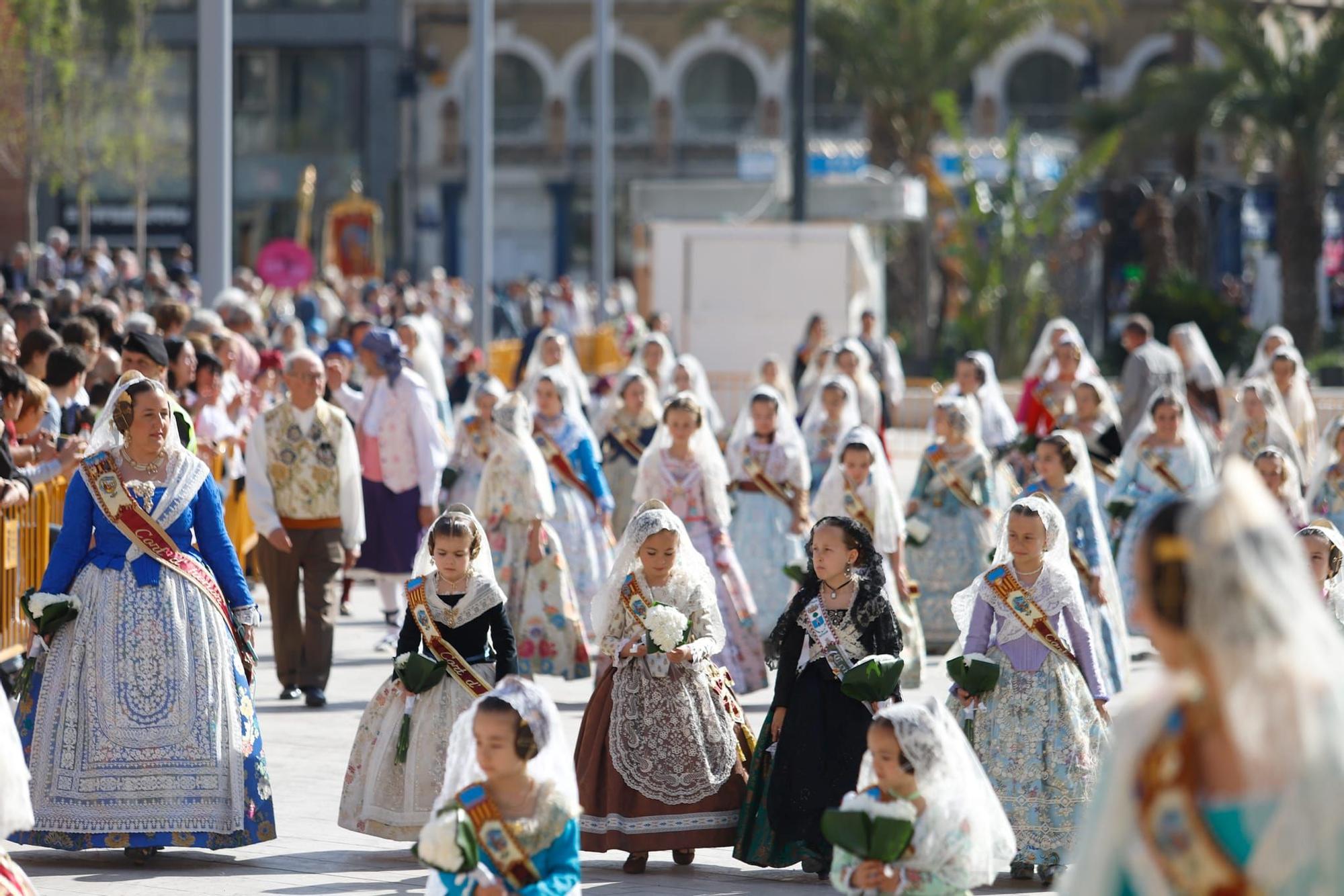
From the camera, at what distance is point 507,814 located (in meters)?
5.61

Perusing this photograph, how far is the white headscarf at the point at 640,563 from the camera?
8258 mm

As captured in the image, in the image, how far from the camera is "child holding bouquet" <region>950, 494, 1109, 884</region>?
802cm

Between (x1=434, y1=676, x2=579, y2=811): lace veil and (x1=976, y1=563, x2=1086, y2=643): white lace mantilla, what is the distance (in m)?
2.66

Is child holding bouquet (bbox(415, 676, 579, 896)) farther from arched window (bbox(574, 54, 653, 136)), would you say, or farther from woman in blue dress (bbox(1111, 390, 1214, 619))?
arched window (bbox(574, 54, 653, 136))

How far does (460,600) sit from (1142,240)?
29.6m

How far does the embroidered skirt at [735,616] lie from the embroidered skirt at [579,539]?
1.30 meters

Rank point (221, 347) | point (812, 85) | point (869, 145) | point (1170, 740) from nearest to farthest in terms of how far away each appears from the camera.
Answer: point (1170, 740) → point (221, 347) → point (869, 145) → point (812, 85)

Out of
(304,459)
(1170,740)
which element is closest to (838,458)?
(304,459)

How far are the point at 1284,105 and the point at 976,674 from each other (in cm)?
2713

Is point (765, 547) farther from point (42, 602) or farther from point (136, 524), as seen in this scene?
point (42, 602)

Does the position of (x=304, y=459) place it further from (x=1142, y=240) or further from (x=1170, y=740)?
(x=1142, y=240)

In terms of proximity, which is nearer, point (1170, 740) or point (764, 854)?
point (1170, 740)

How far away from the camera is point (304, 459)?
11.3m

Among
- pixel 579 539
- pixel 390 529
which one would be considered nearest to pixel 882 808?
pixel 579 539
